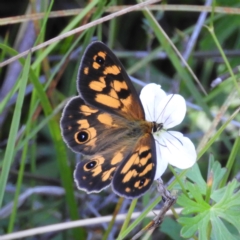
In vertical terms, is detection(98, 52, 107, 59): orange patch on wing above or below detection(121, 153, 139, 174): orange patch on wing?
above

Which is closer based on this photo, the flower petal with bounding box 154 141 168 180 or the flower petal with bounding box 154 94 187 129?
the flower petal with bounding box 154 141 168 180

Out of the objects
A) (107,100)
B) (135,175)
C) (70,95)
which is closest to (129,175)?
(135,175)

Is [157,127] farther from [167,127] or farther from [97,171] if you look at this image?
[97,171]

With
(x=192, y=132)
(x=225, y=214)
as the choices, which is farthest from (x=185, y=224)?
(x=192, y=132)

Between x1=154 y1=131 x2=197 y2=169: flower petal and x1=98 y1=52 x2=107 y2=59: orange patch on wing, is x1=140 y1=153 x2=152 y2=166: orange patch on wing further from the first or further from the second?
x1=98 y1=52 x2=107 y2=59: orange patch on wing

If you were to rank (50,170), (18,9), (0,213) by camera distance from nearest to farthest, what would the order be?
(0,213)
(50,170)
(18,9)

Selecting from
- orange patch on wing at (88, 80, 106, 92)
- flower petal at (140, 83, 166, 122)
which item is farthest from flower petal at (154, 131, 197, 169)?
orange patch on wing at (88, 80, 106, 92)

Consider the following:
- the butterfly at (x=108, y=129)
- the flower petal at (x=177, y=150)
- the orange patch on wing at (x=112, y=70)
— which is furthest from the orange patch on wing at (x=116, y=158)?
the orange patch on wing at (x=112, y=70)

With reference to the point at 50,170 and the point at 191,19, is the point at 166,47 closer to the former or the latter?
the point at 50,170
